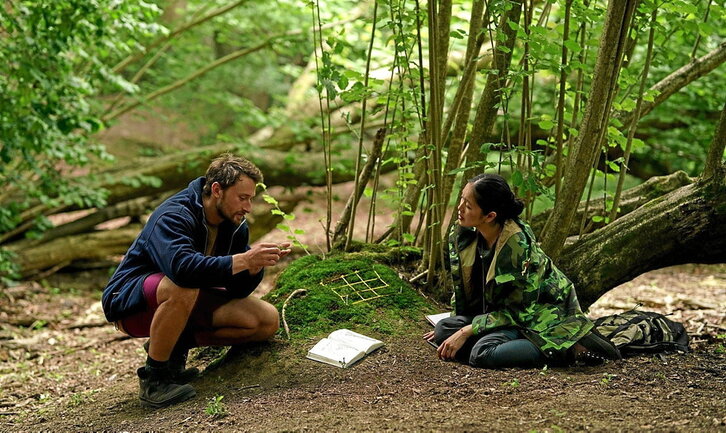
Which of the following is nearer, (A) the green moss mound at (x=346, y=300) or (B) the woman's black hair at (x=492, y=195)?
(B) the woman's black hair at (x=492, y=195)

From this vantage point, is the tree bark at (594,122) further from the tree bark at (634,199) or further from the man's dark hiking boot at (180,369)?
the man's dark hiking boot at (180,369)

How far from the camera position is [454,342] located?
332 cm

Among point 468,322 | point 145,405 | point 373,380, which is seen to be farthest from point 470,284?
point 145,405

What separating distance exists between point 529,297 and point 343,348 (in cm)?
96

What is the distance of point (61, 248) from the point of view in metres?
7.75

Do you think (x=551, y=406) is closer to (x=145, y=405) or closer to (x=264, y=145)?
(x=145, y=405)

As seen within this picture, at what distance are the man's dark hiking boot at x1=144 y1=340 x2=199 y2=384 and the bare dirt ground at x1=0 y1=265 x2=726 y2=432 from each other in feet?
0.21

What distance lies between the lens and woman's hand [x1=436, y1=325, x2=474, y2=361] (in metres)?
3.31

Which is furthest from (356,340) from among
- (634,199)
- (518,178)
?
(634,199)

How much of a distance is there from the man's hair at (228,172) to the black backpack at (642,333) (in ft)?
6.45

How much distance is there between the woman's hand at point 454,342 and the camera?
3.31m

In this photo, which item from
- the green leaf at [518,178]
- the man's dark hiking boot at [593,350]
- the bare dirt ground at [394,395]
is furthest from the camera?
the man's dark hiking boot at [593,350]

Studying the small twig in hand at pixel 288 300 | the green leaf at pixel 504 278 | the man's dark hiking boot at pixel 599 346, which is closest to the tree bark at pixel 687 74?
the man's dark hiking boot at pixel 599 346

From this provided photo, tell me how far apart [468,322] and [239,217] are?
1.28m
